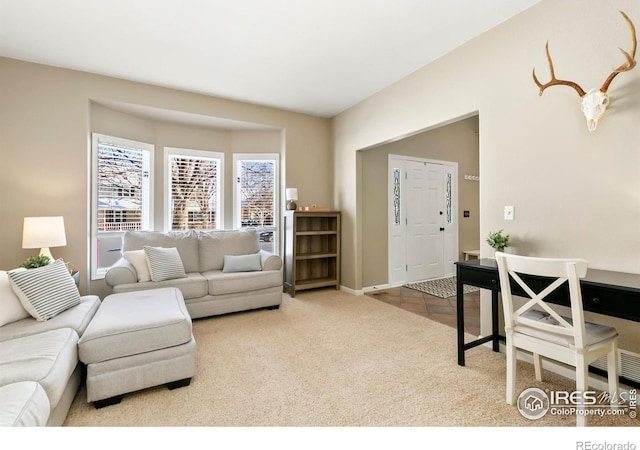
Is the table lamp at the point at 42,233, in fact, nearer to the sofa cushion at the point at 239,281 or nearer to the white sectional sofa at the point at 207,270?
the white sectional sofa at the point at 207,270

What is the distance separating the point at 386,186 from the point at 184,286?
324 cm

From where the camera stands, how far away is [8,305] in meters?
2.02

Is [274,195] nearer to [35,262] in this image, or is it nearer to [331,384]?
[35,262]

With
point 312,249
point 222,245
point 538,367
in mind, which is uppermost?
point 222,245

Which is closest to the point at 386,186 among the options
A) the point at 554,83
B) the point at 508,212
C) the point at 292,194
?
the point at 292,194

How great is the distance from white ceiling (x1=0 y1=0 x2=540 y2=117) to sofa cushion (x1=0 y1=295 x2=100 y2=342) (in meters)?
2.37

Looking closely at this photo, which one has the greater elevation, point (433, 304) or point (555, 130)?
point (555, 130)

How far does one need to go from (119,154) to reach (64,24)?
163 cm

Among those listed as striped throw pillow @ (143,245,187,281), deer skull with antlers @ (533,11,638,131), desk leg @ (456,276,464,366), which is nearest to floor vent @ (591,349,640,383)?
desk leg @ (456,276,464,366)

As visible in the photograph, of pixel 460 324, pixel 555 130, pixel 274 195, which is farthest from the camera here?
pixel 274 195

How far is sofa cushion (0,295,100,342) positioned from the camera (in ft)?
6.13

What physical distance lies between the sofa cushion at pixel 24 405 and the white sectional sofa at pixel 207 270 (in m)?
1.83

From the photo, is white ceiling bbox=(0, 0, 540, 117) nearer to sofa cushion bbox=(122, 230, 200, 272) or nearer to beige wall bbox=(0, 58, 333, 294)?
beige wall bbox=(0, 58, 333, 294)

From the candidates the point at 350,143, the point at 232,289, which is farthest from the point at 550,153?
the point at 232,289
